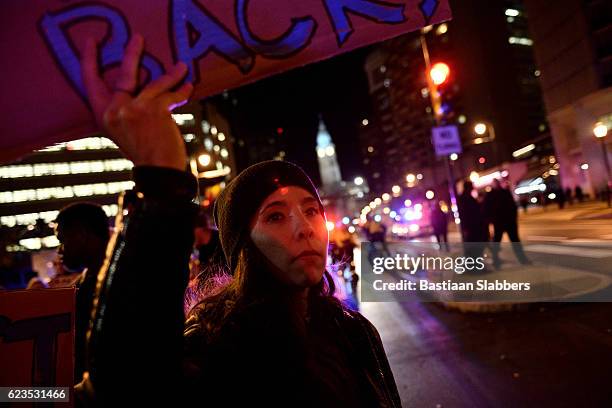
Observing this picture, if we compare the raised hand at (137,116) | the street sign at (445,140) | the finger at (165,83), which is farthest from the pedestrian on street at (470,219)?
the raised hand at (137,116)

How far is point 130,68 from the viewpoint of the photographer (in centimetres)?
99

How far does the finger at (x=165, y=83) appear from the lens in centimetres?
96

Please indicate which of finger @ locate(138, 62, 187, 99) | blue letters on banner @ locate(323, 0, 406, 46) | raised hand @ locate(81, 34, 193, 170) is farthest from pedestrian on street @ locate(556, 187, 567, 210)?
raised hand @ locate(81, 34, 193, 170)

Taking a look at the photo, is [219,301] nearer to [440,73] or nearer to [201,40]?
[201,40]

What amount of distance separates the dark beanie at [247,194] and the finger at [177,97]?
0.55 meters

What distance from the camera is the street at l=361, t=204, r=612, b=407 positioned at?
4.23m

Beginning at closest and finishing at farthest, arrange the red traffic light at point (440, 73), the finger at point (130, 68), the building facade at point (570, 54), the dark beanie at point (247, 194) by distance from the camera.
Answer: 1. the finger at point (130, 68)
2. the dark beanie at point (247, 194)
3. the red traffic light at point (440, 73)
4. the building facade at point (570, 54)

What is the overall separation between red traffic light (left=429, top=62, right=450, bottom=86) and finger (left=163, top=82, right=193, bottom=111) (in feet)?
34.5

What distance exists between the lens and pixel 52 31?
1.15 meters

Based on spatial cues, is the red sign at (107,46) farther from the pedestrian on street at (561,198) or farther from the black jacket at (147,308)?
the pedestrian on street at (561,198)

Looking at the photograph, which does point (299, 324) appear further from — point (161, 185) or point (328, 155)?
Answer: point (328, 155)

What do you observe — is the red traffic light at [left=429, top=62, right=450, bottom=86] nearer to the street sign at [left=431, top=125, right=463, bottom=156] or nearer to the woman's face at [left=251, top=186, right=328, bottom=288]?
the street sign at [left=431, top=125, right=463, bottom=156]

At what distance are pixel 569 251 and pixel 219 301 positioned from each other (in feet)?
25.5

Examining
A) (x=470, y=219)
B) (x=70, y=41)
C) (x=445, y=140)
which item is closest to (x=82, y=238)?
(x=70, y=41)
